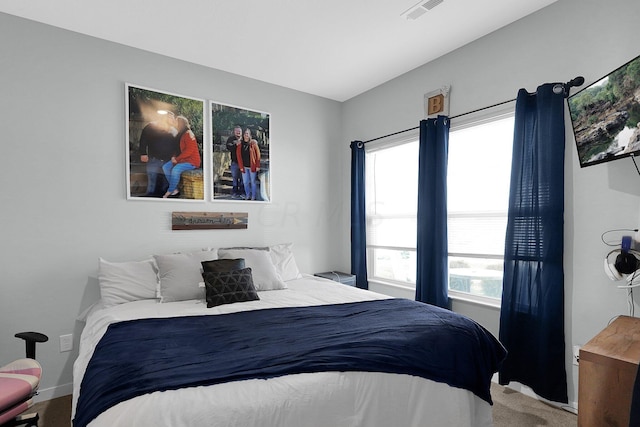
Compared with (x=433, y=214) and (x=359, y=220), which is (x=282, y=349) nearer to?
(x=433, y=214)

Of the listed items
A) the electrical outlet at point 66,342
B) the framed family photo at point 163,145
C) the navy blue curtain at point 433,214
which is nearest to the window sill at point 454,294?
the navy blue curtain at point 433,214

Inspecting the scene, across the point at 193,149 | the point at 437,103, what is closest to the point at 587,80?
the point at 437,103

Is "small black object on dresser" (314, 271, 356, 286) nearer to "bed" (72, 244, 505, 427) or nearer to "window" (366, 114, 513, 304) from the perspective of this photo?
"window" (366, 114, 513, 304)

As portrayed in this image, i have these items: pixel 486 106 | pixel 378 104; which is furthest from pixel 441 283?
pixel 378 104

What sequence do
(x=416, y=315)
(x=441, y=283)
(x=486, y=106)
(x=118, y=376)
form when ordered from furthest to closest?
(x=441, y=283)
(x=486, y=106)
(x=416, y=315)
(x=118, y=376)

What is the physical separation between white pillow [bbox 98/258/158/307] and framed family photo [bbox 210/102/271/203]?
3.14 feet

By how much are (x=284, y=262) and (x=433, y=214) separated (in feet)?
4.91

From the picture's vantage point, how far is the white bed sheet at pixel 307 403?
3.62 feet

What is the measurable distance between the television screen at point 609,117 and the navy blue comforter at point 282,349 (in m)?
1.25

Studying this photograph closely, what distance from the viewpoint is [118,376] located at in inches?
49.6

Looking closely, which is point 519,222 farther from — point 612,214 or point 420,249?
point 420,249

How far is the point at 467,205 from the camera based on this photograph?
9.69 feet

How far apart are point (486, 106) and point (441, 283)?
1.55m

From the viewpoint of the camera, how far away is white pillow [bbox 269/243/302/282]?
3263 millimetres
